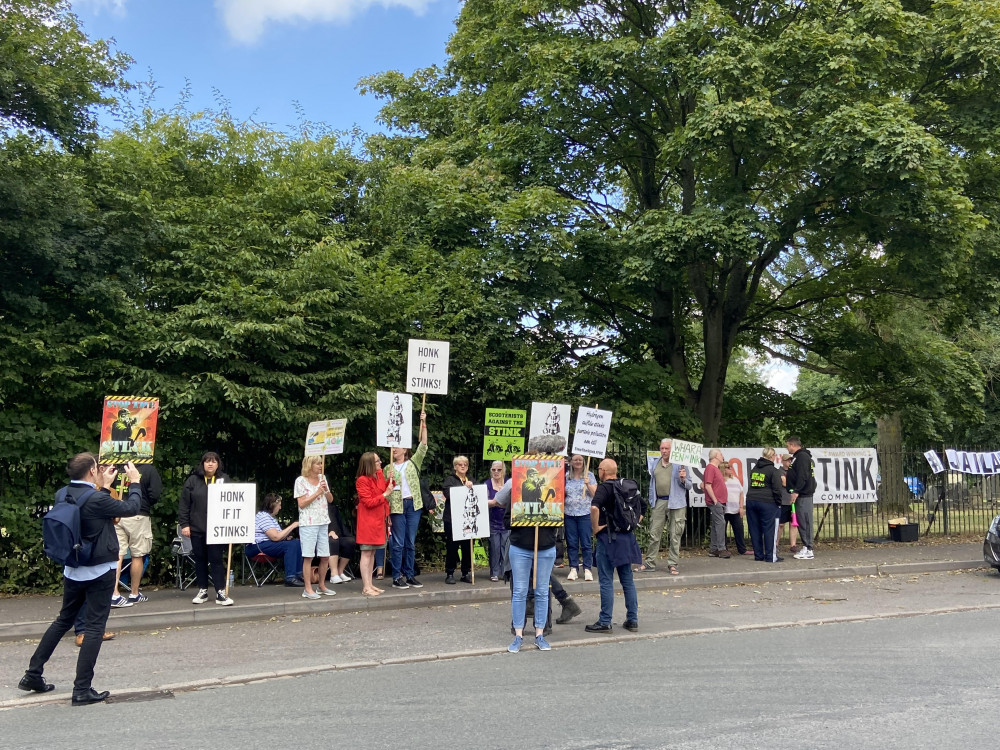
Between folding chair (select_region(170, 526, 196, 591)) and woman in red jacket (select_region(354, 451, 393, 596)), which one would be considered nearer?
folding chair (select_region(170, 526, 196, 591))

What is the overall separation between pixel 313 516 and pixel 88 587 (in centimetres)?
443

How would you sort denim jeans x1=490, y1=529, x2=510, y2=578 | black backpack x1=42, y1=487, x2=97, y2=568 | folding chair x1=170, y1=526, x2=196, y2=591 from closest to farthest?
1. black backpack x1=42, y1=487, x2=97, y2=568
2. folding chair x1=170, y1=526, x2=196, y2=591
3. denim jeans x1=490, y1=529, x2=510, y2=578

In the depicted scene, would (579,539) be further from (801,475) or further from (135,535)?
(135,535)

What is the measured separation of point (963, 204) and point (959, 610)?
7.15 m

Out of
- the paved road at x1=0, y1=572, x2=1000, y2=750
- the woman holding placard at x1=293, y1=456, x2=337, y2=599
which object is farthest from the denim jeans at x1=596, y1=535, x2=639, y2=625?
the woman holding placard at x1=293, y1=456, x2=337, y2=599

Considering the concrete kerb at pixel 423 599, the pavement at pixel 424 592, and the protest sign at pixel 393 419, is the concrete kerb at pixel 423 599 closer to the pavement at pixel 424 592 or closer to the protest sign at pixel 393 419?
the pavement at pixel 424 592

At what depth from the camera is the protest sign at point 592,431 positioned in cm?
1310

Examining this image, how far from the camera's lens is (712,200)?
621 inches

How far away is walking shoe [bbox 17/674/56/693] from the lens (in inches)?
265

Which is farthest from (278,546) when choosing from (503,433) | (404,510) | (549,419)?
(549,419)

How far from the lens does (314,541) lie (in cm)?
1115

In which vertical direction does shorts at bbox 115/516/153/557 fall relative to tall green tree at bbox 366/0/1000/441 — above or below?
below

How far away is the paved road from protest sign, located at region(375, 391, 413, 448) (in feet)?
8.15

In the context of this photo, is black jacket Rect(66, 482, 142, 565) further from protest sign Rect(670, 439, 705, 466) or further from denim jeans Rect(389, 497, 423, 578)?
protest sign Rect(670, 439, 705, 466)
